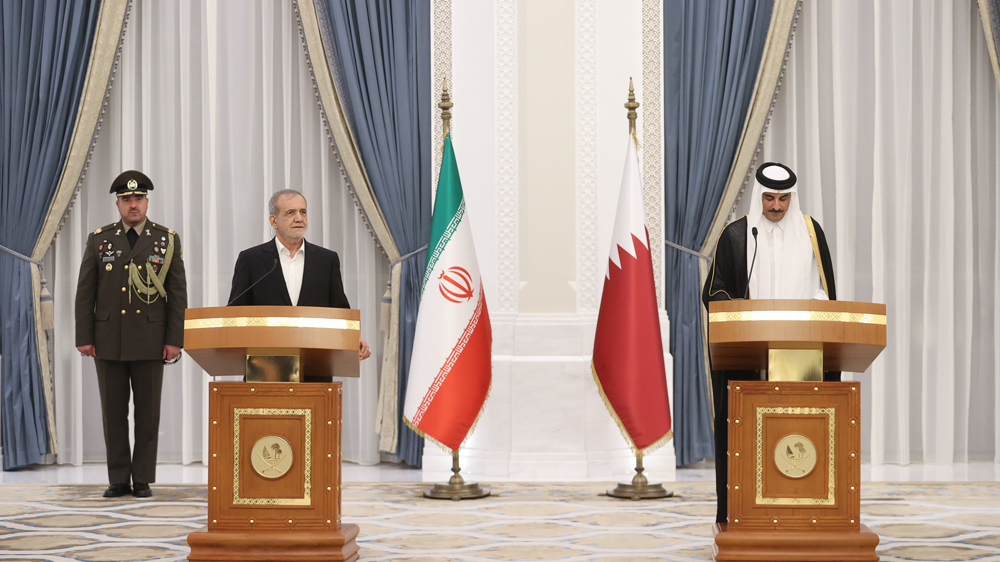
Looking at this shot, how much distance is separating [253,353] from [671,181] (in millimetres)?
3683

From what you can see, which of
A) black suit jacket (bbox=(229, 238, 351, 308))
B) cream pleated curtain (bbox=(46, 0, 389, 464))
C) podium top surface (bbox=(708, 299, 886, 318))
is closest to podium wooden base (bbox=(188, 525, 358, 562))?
black suit jacket (bbox=(229, 238, 351, 308))

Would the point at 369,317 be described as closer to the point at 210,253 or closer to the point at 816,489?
the point at 210,253

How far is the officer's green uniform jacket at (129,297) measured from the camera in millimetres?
5246

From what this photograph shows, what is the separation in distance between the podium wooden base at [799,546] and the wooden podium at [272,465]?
133 cm

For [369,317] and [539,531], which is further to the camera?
[369,317]

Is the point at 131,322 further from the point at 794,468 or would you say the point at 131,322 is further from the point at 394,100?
the point at 794,468

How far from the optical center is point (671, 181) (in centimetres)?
655

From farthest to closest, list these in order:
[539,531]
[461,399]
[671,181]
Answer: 1. [671,181]
2. [461,399]
3. [539,531]

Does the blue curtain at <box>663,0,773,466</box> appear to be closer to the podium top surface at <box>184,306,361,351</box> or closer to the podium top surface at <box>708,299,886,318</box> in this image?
the podium top surface at <box>708,299,886,318</box>

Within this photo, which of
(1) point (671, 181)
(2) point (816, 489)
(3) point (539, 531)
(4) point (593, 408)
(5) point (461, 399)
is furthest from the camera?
(1) point (671, 181)

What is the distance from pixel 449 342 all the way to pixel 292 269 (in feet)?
3.92

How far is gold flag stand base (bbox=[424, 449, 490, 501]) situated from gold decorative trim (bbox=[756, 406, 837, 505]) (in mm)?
1980

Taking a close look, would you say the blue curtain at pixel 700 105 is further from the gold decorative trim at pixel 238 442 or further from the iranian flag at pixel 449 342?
the gold decorative trim at pixel 238 442

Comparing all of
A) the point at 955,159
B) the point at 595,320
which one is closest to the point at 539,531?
the point at 595,320
